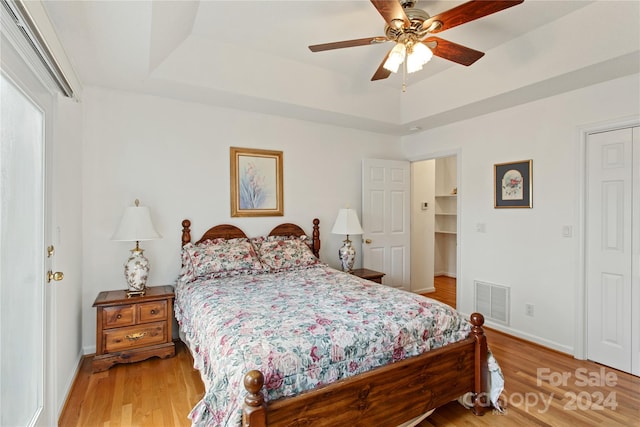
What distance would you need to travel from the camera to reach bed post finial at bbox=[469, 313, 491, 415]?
2.09m

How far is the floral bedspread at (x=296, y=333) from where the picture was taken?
58.2 inches

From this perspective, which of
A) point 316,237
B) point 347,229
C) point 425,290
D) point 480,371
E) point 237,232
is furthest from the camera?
point 425,290

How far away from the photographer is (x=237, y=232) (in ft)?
11.6

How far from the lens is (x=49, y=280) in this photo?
1.76 meters

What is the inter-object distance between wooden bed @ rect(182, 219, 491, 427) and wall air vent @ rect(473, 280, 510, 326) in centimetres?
163

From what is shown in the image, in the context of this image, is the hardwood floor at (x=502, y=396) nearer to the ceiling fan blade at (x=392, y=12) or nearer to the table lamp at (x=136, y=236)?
the table lamp at (x=136, y=236)

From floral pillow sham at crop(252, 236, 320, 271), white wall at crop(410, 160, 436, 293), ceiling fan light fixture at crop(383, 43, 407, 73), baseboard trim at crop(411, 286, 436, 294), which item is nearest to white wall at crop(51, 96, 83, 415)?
floral pillow sham at crop(252, 236, 320, 271)

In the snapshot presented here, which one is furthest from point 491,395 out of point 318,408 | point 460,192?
point 460,192

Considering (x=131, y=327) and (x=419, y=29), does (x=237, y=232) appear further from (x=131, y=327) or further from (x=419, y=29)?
(x=419, y=29)

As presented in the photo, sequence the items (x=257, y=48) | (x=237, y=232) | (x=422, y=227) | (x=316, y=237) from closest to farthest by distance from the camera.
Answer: (x=257, y=48) → (x=237, y=232) → (x=316, y=237) → (x=422, y=227)

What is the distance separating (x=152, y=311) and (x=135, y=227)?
28.6 inches

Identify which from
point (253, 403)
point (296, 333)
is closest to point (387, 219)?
point (296, 333)

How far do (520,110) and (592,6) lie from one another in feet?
3.53

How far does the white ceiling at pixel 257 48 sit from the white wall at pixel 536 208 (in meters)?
0.72
